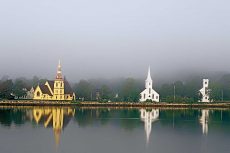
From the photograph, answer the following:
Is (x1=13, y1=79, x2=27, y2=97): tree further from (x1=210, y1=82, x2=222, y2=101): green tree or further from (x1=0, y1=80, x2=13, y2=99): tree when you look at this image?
(x1=210, y1=82, x2=222, y2=101): green tree

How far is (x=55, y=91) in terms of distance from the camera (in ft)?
337

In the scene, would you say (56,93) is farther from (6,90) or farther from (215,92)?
(215,92)

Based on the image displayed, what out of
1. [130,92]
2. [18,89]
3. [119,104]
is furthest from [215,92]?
[18,89]

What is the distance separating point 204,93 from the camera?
110562 mm

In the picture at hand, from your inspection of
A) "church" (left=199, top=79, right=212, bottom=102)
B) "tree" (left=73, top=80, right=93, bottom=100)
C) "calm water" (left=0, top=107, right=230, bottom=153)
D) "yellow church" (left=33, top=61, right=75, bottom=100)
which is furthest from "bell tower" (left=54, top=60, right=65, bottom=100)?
"calm water" (left=0, top=107, right=230, bottom=153)

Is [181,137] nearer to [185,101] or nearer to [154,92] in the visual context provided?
[185,101]

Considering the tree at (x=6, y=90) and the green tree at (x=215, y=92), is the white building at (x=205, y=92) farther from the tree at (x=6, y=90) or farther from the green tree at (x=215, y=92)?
the tree at (x=6, y=90)

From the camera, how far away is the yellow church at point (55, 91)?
334 feet

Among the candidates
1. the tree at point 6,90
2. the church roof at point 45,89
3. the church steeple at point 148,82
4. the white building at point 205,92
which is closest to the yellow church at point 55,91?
the church roof at point 45,89

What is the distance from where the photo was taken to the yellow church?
334 feet

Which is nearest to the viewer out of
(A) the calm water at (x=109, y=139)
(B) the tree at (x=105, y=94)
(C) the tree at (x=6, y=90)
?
(A) the calm water at (x=109, y=139)

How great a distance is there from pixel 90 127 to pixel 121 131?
14.9ft

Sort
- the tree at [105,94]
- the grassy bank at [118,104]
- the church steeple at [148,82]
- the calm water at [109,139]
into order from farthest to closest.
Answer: the church steeple at [148,82]
the tree at [105,94]
the grassy bank at [118,104]
the calm water at [109,139]

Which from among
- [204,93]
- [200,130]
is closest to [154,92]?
[204,93]
